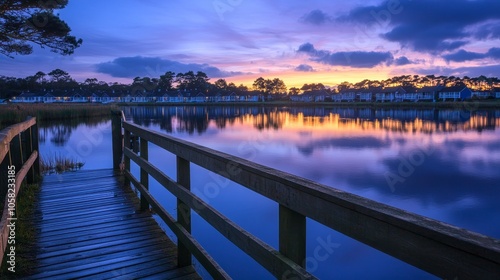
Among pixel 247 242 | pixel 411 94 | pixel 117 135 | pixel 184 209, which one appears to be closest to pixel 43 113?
pixel 117 135

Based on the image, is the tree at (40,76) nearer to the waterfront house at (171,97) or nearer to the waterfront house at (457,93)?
the waterfront house at (171,97)

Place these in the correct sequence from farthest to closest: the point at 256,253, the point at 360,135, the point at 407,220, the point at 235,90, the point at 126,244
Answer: the point at 235,90 < the point at 360,135 < the point at 126,244 < the point at 256,253 < the point at 407,220

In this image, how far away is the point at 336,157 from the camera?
19.8m

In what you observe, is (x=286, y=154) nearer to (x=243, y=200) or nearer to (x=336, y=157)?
(x=336, y=157)

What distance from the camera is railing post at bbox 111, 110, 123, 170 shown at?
7434 mm

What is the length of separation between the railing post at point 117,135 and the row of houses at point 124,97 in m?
121

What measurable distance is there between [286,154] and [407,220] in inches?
774

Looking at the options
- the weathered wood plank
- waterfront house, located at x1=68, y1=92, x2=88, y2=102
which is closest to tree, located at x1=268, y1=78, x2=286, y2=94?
waterfront house, located at x1=68, y1=92, x2=88, y2=102

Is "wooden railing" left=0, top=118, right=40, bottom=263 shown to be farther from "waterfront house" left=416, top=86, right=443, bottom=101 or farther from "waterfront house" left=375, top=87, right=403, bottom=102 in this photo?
"waterfront house" left=375, top=87, right=403, bottom=102

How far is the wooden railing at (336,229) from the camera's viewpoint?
1048 mm

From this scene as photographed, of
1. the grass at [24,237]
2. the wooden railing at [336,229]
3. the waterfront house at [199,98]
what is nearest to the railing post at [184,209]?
the wooden railing at [336,229]

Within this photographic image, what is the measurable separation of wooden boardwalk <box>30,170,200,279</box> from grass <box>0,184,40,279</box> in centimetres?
7

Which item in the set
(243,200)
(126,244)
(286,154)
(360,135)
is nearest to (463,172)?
(286,154)

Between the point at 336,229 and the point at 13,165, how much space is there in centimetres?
470
